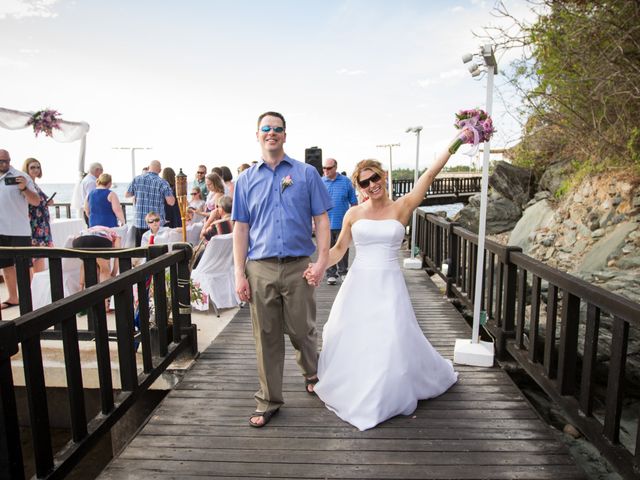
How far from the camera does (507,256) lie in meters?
4.25

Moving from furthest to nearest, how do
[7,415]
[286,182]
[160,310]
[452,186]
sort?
[452,186], [160,310], [286,182], [7,415]

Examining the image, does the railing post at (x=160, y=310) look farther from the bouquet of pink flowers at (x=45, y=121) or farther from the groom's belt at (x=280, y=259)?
the bouquet of pink flowers at (x=45, y=121)

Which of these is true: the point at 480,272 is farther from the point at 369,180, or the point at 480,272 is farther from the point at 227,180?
the point at 227,180

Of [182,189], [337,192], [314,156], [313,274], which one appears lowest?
[313,274]

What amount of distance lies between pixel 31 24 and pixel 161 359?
34.5 ft

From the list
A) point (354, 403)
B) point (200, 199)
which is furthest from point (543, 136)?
point (354, 403)

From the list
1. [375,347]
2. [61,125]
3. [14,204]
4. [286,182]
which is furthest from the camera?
[61,125]

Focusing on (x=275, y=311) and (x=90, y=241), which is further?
(x=90, y=241)

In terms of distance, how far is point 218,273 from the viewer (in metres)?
6.18

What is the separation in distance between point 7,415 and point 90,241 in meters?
3.87

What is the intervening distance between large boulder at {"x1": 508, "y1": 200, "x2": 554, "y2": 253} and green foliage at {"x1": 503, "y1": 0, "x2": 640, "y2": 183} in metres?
1.50

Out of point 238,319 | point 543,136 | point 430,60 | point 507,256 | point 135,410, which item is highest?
point 430,60

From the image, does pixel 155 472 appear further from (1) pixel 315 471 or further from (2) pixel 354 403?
(2) pixel 354 403

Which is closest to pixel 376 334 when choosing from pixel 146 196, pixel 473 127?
pixel 473 127
